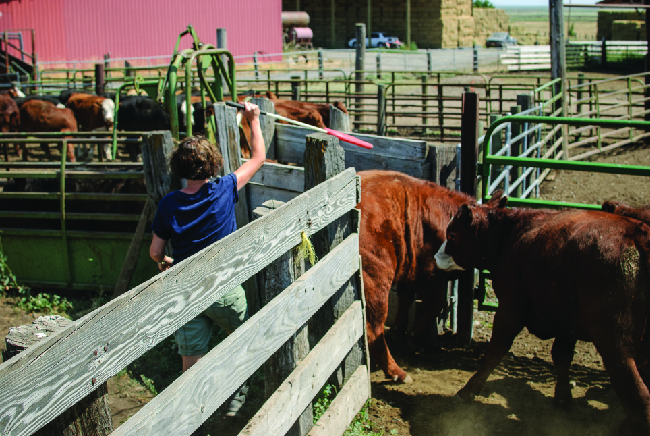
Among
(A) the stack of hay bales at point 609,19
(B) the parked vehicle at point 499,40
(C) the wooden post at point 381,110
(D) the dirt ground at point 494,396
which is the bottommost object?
(D) the dirt ground at point 494,396

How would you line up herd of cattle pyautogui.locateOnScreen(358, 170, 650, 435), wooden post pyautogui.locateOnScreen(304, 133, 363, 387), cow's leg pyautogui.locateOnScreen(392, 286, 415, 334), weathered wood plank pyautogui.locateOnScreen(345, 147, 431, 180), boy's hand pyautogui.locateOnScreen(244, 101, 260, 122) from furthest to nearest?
weathered wood plank pyautogui.locateOnScreen(345, 147, 431, 180)
cow's leg pyautogui.locateOnScreen(392, 286, 415, 334)
boy's hand pyautogui.locateOnScreen(244, 101, 260, 122)
wooden post pyautogui.locateOnScreen(304, 133, 363, 387)
herd of cattle pyautogui.locateOnScreen(358, 170, 650, 435)

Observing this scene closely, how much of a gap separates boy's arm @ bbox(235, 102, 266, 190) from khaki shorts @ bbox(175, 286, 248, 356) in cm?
64

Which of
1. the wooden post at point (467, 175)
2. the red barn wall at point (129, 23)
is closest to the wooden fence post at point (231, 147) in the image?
→ the wooden post at point (467, 175)

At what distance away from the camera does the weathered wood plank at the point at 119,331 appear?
1.37 metres

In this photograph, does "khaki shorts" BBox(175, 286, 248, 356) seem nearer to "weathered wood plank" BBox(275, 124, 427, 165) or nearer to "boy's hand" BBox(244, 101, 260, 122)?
"boy's hand" BBox(244, 101, 260, 122)

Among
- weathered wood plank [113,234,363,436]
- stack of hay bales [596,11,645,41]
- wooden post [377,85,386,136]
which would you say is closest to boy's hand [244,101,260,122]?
weathered wood plank [113,234,363,436]

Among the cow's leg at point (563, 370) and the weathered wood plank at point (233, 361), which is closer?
the weathered wood plank at point (233, 361)

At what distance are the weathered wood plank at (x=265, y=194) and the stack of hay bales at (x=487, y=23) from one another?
145ft

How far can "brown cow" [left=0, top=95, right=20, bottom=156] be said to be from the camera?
13852 mm

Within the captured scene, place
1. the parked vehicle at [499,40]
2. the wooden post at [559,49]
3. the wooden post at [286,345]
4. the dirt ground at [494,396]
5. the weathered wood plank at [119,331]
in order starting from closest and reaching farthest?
the weathered wood plank at [119,331] → the wooden post at [286,345] → the dirt ground at [494,396] → the wooden post at [559,49] → the parked vehicle at [499,40]

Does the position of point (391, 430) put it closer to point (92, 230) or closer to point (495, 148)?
point (92, 230)

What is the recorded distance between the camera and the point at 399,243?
409cm

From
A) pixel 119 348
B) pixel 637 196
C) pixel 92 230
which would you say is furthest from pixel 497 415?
pixel 637 196

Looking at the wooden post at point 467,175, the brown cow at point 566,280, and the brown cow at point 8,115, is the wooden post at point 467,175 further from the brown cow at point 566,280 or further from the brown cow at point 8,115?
the brown cow at point 8,115
